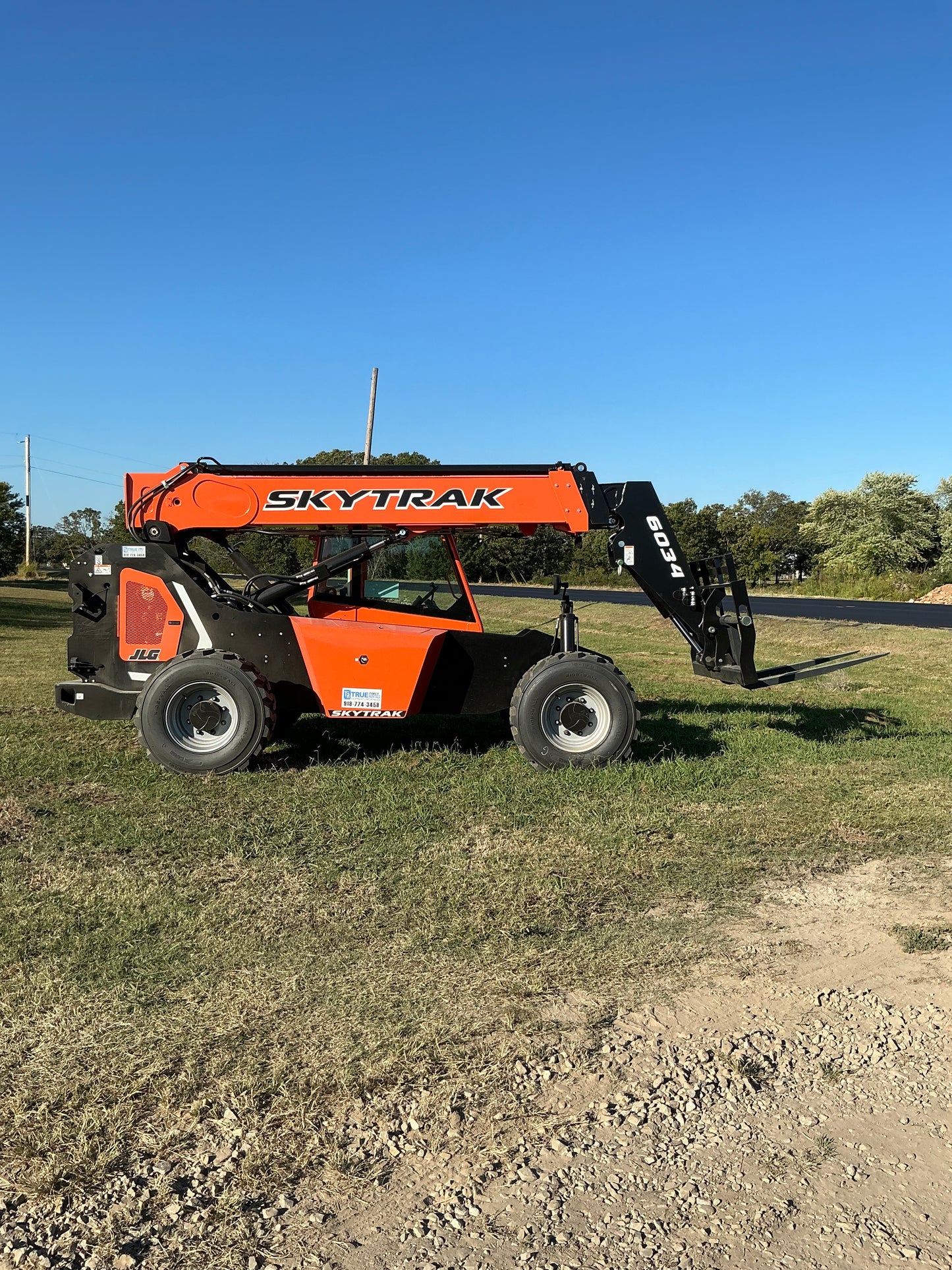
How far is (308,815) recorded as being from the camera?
7.17 meters

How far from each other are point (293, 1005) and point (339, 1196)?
4.07ft

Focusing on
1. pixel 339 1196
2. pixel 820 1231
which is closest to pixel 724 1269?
pixel 820 1231

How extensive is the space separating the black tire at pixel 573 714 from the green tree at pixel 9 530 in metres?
45.1

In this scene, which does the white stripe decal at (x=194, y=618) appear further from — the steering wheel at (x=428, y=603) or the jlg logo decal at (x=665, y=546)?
the jlg logo decal at (x=665, y=546)

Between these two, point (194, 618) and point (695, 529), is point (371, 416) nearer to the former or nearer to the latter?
point (194, 618)

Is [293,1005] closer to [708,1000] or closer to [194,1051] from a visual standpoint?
[194,1051]

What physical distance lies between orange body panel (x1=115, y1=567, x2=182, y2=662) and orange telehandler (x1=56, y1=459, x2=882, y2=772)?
0.01m

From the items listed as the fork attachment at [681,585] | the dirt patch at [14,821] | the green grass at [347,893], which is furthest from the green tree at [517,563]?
the dirt patch at [14,821]

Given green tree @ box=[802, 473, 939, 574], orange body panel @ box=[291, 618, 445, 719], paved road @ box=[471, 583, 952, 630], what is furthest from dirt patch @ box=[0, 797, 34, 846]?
green tree @ box=[802, 473, 939, 574]

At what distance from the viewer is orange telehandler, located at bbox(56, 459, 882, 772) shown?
27.8 feet

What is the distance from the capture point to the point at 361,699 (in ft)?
28.8

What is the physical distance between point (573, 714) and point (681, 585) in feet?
5.54

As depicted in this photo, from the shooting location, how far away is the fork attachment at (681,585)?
30.8 ft

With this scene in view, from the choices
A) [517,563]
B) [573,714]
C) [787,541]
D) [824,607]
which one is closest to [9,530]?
[517,563]
